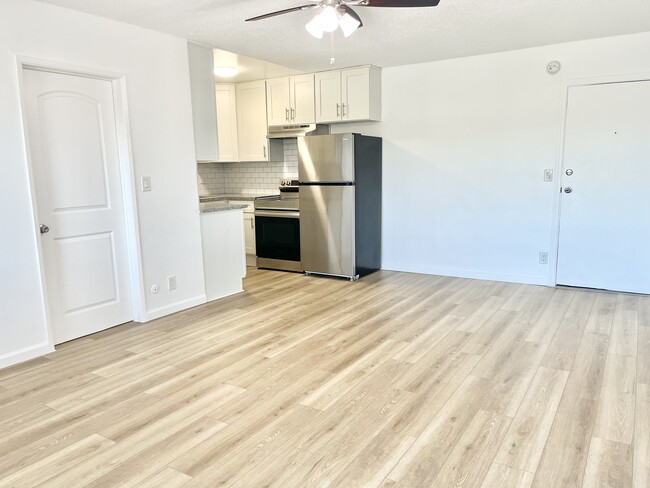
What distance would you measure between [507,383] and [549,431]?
51 cm

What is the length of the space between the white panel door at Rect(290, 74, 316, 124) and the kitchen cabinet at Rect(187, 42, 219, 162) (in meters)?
1.65

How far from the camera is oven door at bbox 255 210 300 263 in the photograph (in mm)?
5699

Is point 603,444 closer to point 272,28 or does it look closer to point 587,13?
point 587,13

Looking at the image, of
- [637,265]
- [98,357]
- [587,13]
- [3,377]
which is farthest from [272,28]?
[637,265]

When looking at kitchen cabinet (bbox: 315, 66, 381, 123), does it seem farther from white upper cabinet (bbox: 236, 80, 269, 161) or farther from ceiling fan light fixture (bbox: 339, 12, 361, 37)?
ceiling fan light fixture (bbox: 339, 12, 361, 37)

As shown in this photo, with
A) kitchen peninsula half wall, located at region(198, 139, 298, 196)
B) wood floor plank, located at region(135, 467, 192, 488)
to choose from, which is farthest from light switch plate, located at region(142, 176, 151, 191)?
kitchen peninsula half wall, located at region(198, 139, 298, 196)

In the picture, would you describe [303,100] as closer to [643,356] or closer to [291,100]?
[291,100]

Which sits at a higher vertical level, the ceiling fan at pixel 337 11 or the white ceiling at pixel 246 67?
the white ceiling at pixel 246 67

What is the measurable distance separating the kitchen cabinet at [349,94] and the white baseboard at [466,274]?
1.83 meters

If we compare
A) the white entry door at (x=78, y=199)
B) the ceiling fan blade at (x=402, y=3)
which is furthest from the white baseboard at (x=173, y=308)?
the ceiling fan blade at (x=402, y=3)

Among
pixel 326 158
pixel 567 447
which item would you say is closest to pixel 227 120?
pixel 326 158

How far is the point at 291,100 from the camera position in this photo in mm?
5902

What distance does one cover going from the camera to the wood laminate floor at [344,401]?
1970mm

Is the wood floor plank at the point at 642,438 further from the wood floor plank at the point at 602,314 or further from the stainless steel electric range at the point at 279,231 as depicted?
the stainless steel electric range at the point at 279,231
